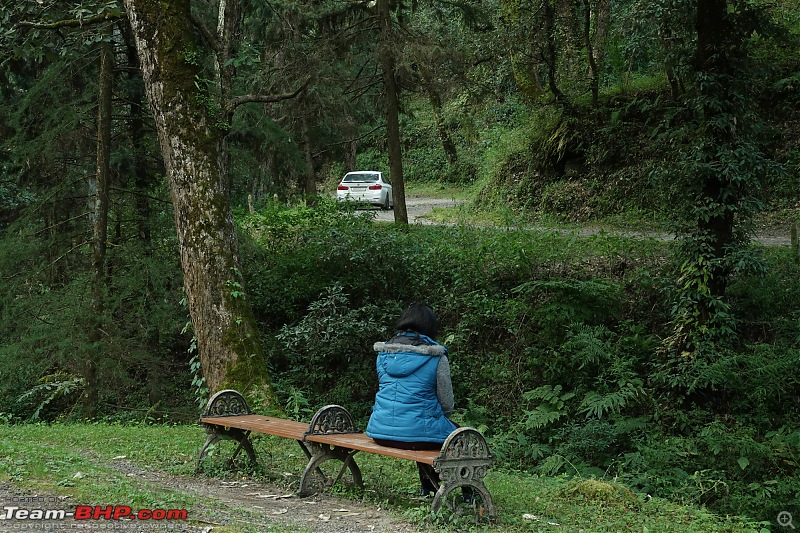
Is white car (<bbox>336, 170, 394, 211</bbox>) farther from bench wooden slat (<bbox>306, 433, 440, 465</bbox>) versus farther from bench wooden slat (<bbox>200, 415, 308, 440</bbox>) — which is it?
bench wooden slat (<bbox>306, 433, 440, 465</bbox>)

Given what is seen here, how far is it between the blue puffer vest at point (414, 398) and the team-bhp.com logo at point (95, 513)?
1.71m

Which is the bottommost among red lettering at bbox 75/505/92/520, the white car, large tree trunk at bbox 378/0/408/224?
red lettering at bbox 75/505/92/520

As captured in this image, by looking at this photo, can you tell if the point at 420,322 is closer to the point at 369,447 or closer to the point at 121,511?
the point at 369,447

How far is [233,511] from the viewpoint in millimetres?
5953

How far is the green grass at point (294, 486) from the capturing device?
5.84 metres

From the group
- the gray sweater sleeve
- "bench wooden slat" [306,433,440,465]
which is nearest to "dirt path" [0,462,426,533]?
"bench wooden slat" [306,433,440,465]

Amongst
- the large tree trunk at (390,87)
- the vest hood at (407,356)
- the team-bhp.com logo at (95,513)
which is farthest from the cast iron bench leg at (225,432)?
the large tree trunk at (390,87)

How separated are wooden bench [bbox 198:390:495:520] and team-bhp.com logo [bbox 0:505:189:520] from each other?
1.59 metres

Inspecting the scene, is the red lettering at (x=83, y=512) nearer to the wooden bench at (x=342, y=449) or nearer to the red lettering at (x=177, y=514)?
the red lettering at (x=177, y=514)

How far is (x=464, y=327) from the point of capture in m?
13.9

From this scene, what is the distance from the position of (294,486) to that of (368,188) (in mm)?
22318

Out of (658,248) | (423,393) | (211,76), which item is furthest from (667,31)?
(423,393)

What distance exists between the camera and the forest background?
1103 cm

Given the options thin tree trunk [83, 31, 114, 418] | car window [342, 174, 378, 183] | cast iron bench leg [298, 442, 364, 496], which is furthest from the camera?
car window [342, 174, 378, 183]
